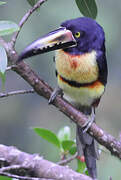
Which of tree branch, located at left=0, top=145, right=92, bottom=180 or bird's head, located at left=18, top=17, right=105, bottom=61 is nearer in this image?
tree branch, located at left=0, top=145, right=92, bottom=180

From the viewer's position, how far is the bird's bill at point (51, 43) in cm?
253

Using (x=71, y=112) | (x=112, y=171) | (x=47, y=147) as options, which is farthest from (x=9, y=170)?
(x=47, y=147)

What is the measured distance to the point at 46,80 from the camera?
7.16m

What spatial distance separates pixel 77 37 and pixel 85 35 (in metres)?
0.07

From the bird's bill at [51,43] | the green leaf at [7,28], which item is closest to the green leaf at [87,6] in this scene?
the bird's bill at [51,43]

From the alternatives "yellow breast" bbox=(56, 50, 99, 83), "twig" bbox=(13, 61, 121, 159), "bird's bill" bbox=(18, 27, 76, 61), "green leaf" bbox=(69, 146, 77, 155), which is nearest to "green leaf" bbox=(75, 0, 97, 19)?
"bird's bill" bbox=(18, 27, 76, 61)

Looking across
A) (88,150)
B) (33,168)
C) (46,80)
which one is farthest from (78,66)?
(46,80)

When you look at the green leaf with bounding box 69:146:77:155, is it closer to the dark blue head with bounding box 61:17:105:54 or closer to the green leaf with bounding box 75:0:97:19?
the dark blue head with bounding box 61:17:105:54

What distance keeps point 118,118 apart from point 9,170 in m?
5.90

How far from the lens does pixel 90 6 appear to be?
2.68 m

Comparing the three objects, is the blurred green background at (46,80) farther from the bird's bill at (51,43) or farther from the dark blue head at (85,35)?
the bird's bill at (51,43)

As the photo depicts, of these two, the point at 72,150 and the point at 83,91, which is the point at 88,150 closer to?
the point at 72,150

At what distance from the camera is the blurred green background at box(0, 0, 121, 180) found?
706 centimetres

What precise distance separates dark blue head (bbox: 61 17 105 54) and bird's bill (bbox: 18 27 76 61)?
58 mm
